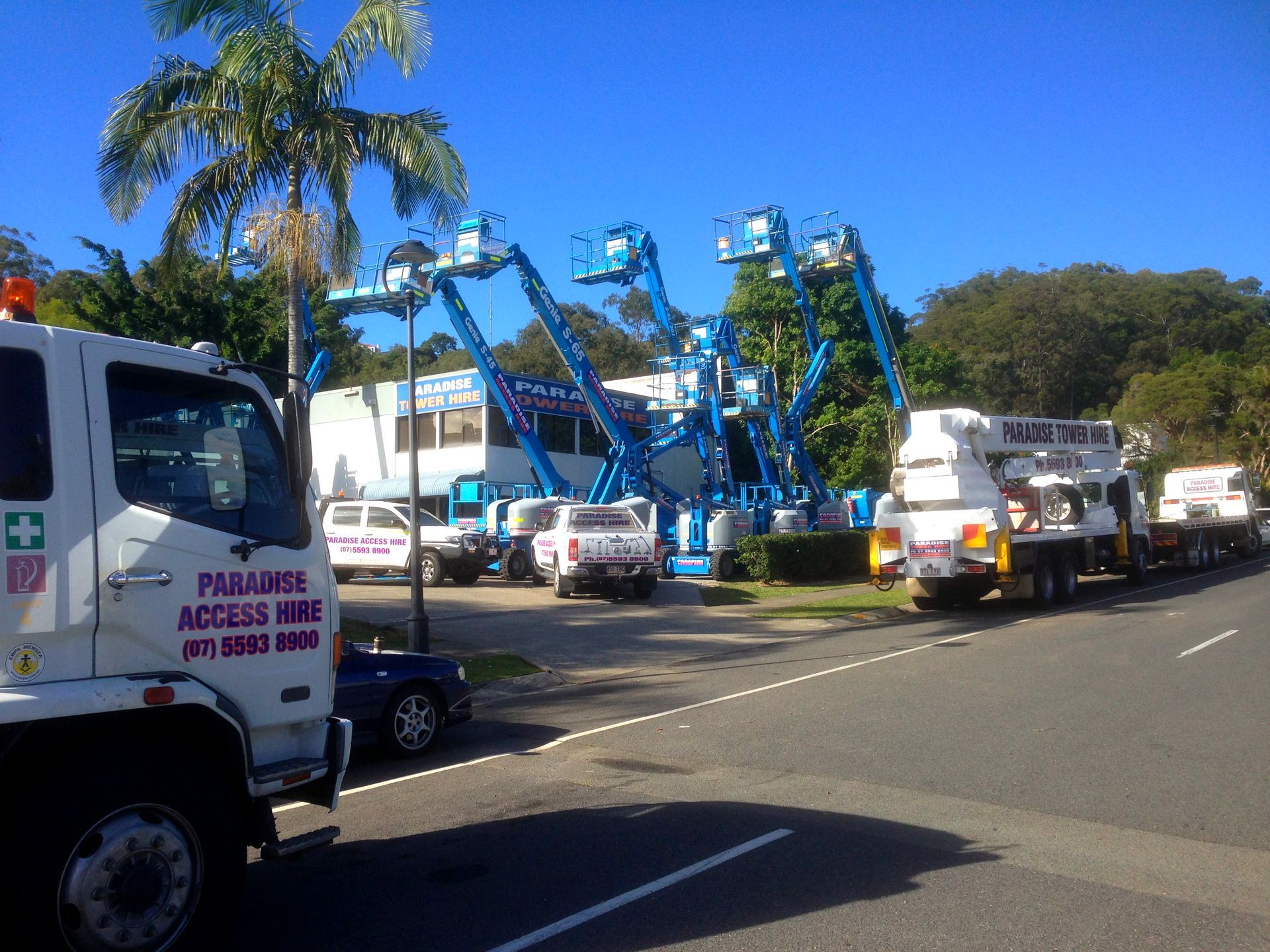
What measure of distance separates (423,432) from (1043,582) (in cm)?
2239

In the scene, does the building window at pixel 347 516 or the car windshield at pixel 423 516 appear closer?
the car windshield at pixel 423 516

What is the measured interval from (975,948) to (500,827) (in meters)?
2.96

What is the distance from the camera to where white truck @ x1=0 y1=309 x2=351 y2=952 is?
146 inches

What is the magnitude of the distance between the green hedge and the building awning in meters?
10.8

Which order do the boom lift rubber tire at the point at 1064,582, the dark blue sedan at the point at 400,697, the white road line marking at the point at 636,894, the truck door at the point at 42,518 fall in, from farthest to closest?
1. the boom lift rubber tire at the point at 1064,582
2. the dark blue sedan at the point at 400,697
3. the white road line marking at the point at 636,894
4. the truck door at the point at 42,518

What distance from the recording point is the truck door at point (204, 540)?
4.06m

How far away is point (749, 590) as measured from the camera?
77.8 feet

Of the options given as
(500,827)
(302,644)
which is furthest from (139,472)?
(500,827)

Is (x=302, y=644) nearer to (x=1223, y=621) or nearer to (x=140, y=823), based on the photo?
(x=140, y=823)

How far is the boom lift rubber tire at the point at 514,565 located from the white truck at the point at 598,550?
3.18 m

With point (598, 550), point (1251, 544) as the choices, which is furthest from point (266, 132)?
point (1251, 544)

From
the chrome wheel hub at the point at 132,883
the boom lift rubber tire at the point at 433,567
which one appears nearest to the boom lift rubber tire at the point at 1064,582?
the boom lift rubber tire at the point at 433,567

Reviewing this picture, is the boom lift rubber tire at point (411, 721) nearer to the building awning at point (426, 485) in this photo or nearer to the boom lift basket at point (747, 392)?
the boom lift basket at point (747, 392)

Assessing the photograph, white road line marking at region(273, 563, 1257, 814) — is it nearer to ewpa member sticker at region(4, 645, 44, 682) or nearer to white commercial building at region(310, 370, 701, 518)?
ewpa member sticker at region(4, 645, 44, 682)
